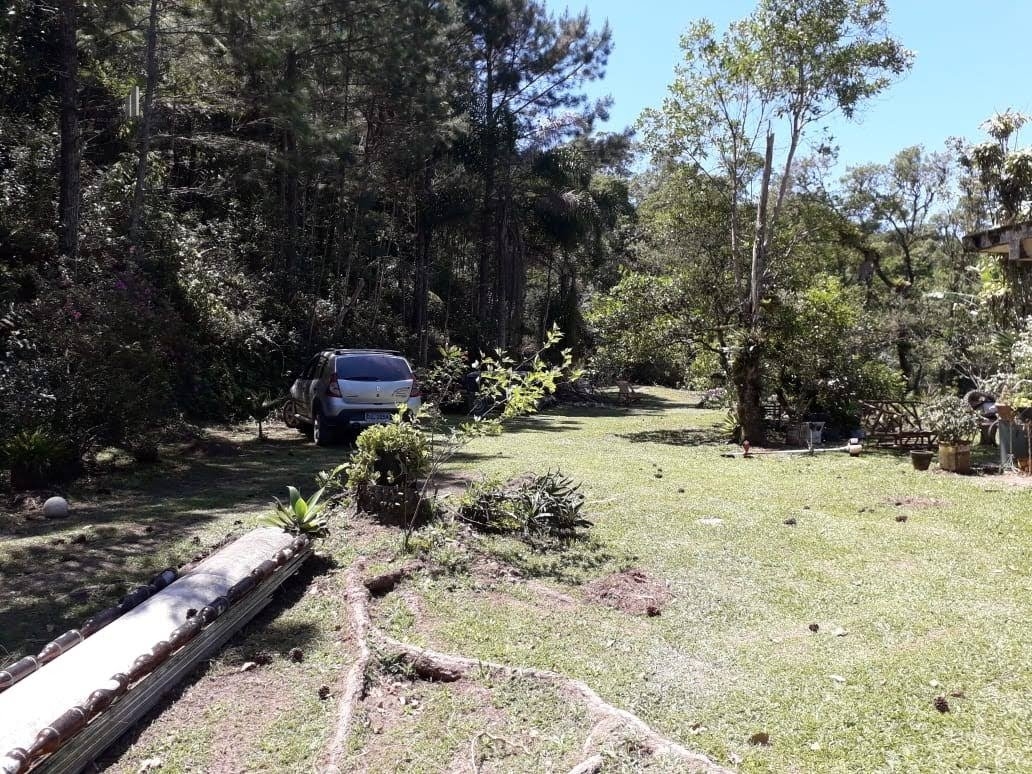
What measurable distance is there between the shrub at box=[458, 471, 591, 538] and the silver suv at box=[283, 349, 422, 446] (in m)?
5.77

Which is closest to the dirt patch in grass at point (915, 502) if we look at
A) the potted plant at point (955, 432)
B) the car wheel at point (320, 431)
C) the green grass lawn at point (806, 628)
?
the green grass lawn at point (806, 628)

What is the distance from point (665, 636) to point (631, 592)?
749mm

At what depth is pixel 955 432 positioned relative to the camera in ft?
36.0

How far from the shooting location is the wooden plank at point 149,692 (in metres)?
2.93

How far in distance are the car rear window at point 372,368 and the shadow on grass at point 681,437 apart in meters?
5.16

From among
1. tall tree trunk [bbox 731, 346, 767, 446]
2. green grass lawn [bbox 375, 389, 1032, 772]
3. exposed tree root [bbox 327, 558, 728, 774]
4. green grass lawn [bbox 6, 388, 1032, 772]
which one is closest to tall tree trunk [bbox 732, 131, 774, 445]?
tall tree trunk [bbox 731, 346, 767, 446]

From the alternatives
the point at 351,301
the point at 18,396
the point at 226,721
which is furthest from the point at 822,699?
the point at 351,301

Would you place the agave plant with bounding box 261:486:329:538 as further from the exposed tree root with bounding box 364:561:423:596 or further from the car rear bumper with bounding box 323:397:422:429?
the car rear bumper with bounding box 323:397:422:429

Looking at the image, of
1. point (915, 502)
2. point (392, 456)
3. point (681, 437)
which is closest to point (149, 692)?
point (392, 456)

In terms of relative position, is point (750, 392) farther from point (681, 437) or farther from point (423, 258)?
point (423, 258)

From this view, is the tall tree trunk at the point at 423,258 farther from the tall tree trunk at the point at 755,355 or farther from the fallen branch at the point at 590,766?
the fallen branch at the point at 590,766

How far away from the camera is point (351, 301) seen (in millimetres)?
22688

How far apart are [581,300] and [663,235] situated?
2091 cm

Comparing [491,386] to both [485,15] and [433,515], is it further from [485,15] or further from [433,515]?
[485,15]
